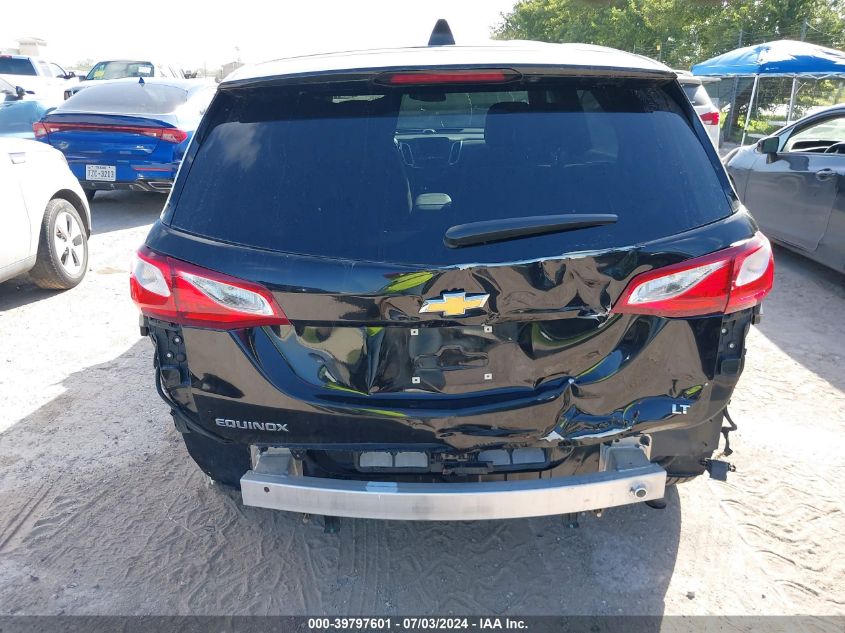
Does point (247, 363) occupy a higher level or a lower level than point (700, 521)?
higher

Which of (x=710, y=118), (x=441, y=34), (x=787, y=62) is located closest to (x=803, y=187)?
(x=710, y=118)

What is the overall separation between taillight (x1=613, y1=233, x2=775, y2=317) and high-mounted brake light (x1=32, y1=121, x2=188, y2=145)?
289 inches

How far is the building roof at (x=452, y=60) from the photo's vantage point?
7.14 feet

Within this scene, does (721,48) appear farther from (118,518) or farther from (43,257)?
(118,518)

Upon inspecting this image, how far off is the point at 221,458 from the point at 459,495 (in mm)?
888

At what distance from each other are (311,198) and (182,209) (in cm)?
47

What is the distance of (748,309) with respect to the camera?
2.20 m

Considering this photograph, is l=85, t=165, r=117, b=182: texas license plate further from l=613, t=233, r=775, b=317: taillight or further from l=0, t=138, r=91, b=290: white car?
l=613, t=233, r=775, b=317: taillight

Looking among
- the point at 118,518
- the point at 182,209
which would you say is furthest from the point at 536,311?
the point at 118,518

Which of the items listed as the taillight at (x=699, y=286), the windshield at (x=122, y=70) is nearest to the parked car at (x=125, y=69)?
the windshield at (x=122, y=70)

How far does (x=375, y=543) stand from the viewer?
2.80 m

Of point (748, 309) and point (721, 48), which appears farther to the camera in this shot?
point (721, 48)

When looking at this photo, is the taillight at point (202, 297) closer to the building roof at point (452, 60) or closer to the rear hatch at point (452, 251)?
the rear hatch at point (452, 251)

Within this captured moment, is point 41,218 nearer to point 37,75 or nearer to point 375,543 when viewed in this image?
point 375,543
